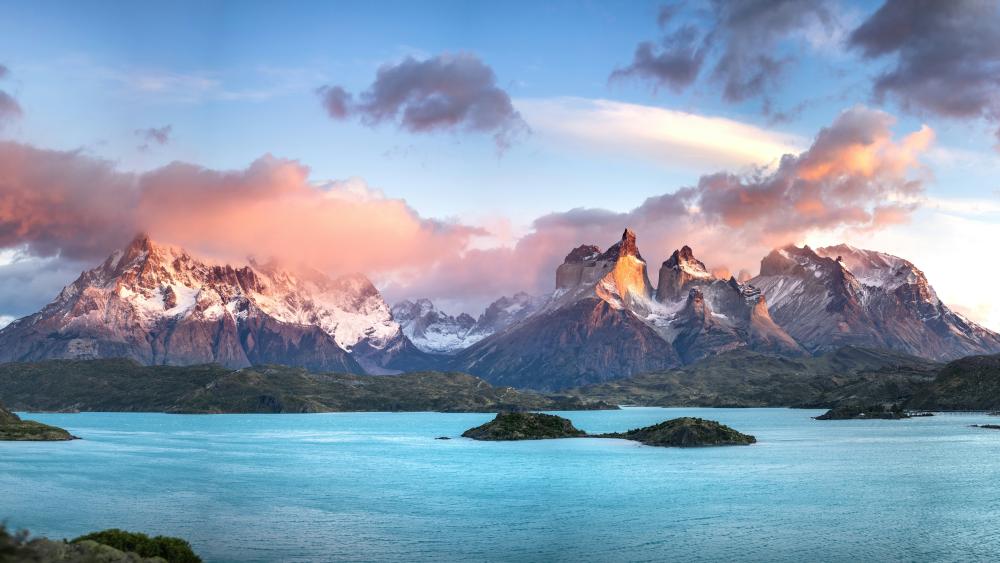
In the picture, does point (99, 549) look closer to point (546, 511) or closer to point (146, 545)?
point (146, 545)

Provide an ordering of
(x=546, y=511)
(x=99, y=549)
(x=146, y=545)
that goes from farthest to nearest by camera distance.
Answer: (x=546, y=511) < (x=146, y=545) < (x=99, y=549)

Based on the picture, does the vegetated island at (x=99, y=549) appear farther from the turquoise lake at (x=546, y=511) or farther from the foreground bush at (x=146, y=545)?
the turquoise lake at (x=546, y=511)

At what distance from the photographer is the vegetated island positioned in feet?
168

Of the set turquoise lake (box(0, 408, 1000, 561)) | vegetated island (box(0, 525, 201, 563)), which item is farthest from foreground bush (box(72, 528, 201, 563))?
turquoise lake (box(0, 408, 1000, 561))

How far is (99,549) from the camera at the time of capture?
231ft

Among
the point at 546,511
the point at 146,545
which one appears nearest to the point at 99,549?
the point at 146,545

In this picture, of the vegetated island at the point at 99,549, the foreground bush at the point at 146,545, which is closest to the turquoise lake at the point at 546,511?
the foreground bush at the point at 146,545

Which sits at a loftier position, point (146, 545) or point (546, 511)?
point (146, 545)

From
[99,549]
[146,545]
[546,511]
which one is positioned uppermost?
[99,549]

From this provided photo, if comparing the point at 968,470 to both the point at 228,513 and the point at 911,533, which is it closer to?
the point at 911,533

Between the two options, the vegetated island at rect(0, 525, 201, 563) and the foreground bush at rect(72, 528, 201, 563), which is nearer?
the vegetated island at rect(0, 525, 201, 563)

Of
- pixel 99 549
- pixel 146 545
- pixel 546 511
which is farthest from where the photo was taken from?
pixel 546 511

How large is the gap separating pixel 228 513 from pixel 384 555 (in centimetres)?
4230

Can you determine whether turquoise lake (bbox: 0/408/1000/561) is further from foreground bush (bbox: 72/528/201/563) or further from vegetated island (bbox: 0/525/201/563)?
vegetated island (bbox: 0/525/201/563)
